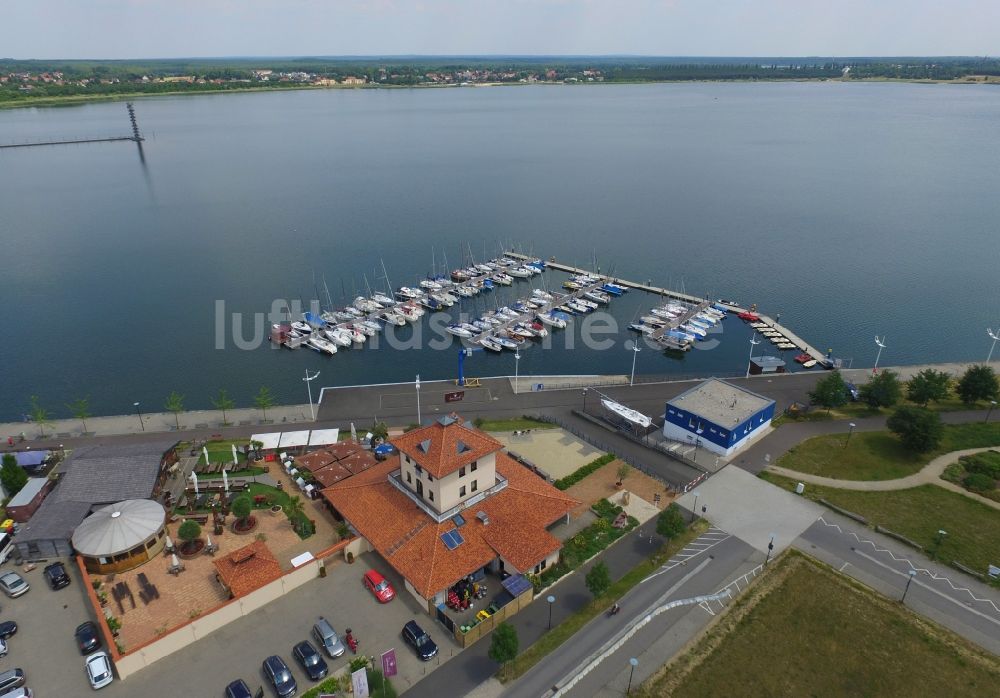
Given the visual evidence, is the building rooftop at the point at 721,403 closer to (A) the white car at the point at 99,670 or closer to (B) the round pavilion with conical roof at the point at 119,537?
(B) the round pavilion with conical roof at the point at 119,537

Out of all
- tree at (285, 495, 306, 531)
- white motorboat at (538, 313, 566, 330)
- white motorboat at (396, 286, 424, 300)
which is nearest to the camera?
tree at (285, 495, 306, 531)

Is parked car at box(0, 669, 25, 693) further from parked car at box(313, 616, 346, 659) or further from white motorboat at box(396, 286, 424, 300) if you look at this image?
white motorboat at box(396, 286, 424, 300)

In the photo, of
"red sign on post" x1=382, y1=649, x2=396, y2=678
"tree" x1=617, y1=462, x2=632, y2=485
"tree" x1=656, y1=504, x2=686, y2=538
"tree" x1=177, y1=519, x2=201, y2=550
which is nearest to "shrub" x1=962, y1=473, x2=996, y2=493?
"tree" x1=656, y1=504, x2=686, y2=538

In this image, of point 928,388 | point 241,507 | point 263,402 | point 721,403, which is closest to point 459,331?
point 263,402

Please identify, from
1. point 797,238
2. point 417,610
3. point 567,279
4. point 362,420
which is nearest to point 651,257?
point 567,279

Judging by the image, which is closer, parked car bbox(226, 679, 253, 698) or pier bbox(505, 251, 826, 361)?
parked car bbox(226, 679, 253, 698)

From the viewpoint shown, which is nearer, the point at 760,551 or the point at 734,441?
the point at 760,551

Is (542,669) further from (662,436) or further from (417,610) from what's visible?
(662,436)
